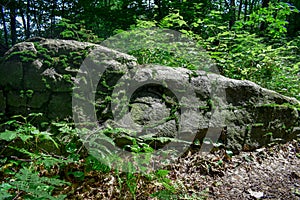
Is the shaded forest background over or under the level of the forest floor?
over

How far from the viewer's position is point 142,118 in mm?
3188

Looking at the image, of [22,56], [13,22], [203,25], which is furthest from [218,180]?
[13,22]

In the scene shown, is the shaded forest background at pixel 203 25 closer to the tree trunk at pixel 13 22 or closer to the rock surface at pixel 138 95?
the tree trunk at pixel 13 22

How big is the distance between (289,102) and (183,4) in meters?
4.13

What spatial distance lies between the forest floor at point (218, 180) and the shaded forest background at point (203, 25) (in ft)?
6.62

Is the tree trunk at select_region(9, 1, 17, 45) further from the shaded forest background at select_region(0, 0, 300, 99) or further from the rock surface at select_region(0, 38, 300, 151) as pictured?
the rock surface at select_region(0, 38, 300, 151)

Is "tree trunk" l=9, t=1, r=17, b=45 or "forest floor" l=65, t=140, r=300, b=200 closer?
"forest floor" l=65, t=140, r=300, b=200

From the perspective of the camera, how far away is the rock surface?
3076 mm

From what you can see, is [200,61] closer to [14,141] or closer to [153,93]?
[153,93]

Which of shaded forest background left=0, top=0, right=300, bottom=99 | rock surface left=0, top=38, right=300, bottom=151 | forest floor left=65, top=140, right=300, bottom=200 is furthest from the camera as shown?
shaded forest background left=0, top=0, right=300, bottom=99

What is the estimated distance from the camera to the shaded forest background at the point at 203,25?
5078mm

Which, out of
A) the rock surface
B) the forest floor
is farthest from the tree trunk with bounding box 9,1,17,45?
the forest floor

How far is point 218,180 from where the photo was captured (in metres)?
2.89

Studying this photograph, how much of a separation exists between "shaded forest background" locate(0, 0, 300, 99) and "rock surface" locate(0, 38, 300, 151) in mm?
1014
